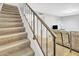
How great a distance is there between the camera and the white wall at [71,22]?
1.84m

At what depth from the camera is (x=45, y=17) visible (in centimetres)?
195

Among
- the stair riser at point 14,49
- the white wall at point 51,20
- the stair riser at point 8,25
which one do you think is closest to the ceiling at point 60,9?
the white wall at point 51,20

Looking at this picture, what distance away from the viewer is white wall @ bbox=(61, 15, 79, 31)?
6.04ft

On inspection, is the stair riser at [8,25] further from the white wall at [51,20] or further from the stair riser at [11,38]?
the white wall at [51,20]

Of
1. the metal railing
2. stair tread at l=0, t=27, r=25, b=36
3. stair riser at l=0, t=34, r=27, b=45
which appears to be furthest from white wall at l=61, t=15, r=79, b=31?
stair tread at l=0, t=27, r=25, b=36

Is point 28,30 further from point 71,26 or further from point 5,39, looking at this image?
point 71,26

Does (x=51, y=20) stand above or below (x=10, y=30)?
above

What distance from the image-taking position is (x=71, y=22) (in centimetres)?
190

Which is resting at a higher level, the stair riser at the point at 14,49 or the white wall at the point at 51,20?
the white wall at the point at 51,20

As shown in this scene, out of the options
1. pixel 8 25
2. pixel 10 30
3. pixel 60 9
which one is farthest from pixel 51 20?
pixel 8 25

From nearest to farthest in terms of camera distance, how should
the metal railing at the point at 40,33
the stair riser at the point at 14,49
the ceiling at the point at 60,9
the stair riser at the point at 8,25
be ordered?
1. the stair riser at the point at 14,49
2. the ceiling at the point at 60,9
3. the metal railing at the point at 40,33
4. the stair riser at the point at 8,25

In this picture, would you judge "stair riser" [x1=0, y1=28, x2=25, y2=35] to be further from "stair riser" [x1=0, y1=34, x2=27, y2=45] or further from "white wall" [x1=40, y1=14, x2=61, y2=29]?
"white wall" [x1=40, y1=14, x2=61, y2=29]

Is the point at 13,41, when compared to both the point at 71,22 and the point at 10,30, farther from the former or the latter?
the point at 71,22

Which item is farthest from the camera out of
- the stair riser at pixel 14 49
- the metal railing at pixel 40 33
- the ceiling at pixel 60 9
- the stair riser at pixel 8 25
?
the stair riser at pixel 8 25
